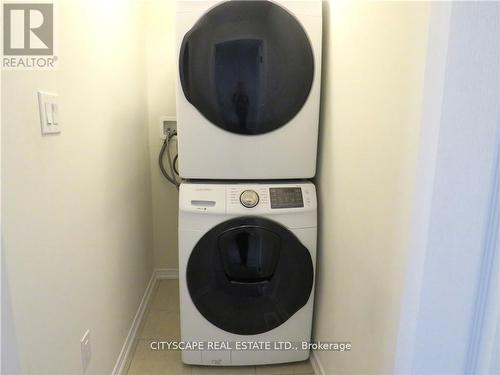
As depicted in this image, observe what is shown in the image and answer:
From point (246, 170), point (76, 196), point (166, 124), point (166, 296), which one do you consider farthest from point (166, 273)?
point (76, 196)

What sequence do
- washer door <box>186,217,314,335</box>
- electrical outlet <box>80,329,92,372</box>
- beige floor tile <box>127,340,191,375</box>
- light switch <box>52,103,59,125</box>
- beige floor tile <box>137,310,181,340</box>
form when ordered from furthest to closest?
1. beige floor tile <box>137,310,181,340</box>
2. beige floor tile <box>127,340,191,375</box>
3. washer door <box>186,217,314,335</box>
4. electrical outlet <box>80,329,92,372</box>
5. light switch <box>52,103,59,125</box>

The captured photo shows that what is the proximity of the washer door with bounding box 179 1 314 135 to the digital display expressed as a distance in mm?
270

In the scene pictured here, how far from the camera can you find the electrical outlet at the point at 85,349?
1.02m

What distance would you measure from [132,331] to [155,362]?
0.70ft

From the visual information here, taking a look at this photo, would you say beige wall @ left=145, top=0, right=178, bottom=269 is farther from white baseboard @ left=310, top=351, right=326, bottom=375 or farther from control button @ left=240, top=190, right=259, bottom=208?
white baseboard @ left=310, top=351, right=326, bottom=375

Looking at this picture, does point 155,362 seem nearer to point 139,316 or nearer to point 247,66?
point 139,316

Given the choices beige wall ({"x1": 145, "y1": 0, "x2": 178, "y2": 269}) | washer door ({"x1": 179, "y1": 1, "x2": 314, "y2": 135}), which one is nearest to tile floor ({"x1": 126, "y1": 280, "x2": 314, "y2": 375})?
beige wall ({"x1": 145, "y1": 0, "x2": 178, "y2": 269})

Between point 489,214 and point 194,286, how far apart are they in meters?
1.08

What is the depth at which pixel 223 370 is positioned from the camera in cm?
145

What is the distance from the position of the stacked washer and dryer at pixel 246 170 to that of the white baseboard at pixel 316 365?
0.42ft

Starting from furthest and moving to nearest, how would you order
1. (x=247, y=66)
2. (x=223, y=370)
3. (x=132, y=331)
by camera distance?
1. (x=132, y=331)
2. (x=223, y=370)
3. (x=247, y=66)

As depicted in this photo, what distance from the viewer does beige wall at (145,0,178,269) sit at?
6.34 feet

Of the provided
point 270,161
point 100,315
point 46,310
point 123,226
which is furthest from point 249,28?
point 100,315

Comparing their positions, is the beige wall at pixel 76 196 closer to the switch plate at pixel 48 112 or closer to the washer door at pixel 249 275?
the switch plate at pixel 48 112
